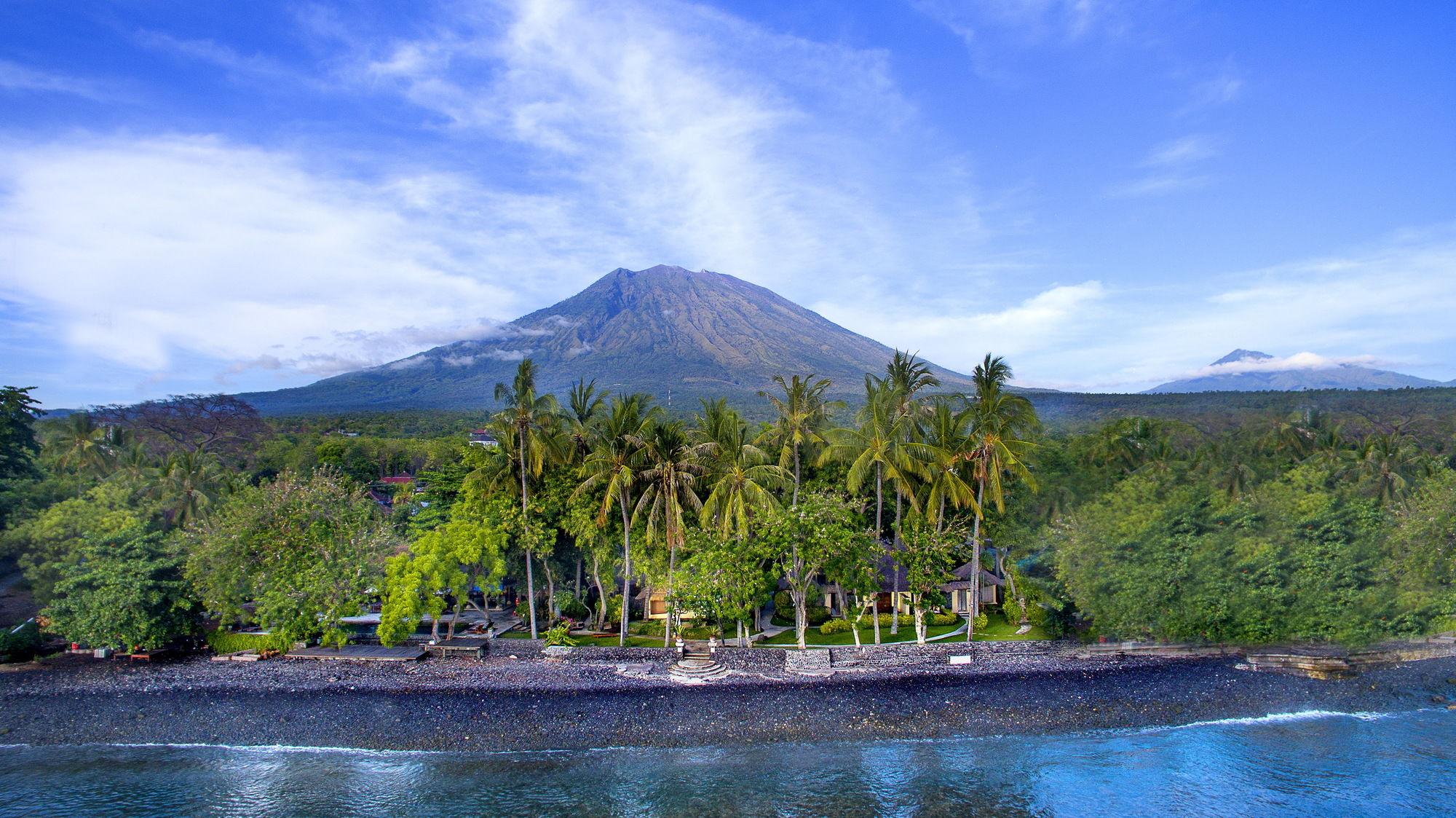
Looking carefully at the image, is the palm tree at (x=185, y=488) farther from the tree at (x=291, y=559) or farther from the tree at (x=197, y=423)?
the tree at (x=197, y=423)

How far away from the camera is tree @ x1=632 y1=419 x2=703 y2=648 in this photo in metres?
23.0

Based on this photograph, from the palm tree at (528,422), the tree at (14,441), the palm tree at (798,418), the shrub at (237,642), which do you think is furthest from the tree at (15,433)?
the palm tree at (798,418)

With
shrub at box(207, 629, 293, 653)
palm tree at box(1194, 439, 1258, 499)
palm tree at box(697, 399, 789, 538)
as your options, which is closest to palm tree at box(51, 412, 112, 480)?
shrub at box(207, 629, 293, 653)

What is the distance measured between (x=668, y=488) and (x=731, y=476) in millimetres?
2015

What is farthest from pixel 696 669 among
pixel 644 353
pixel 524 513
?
pixel 644 353

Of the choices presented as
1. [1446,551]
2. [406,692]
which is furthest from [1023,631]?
[406,692]

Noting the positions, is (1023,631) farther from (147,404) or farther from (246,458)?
(147,404)

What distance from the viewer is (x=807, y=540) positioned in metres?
22.2

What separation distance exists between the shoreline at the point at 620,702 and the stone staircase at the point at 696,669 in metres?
0.40

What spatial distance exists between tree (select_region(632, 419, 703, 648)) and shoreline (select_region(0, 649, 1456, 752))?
4149 mm

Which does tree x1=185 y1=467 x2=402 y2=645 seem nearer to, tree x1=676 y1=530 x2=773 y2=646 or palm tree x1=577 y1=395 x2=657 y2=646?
palm tree x1=577 y1=395 x2=657 y2=646

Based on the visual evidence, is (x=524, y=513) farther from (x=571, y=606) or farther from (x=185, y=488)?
(x=185, y=488)

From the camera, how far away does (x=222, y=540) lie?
2286 centimetres

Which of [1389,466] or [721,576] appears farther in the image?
[1389,466]
